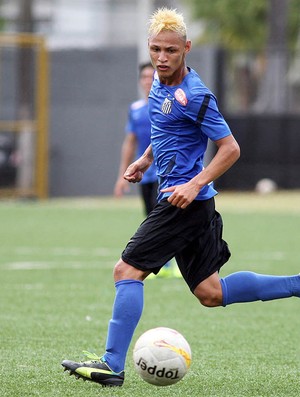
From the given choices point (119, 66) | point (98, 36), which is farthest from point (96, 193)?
point (98, 36)

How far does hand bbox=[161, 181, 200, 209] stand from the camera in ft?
20.1

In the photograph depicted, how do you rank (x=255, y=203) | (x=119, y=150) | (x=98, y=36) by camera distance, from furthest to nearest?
(x=98, y=36)
(x=119, y=150)
(x=255, y=203)

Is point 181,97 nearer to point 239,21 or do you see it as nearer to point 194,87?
point 194,87

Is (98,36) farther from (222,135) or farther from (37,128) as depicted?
(222,135)

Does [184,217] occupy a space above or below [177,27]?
below

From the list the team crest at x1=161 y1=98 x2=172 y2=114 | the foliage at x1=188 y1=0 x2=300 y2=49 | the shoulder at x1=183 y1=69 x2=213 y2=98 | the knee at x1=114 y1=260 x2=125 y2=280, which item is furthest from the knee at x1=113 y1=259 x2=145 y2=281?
the foliage at x1=188 y1=0 x2=300 y2=49

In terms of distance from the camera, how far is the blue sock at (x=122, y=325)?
623 centimetres

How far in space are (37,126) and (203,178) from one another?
18658 millimetres

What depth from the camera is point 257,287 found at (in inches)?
260

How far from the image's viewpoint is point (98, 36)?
191ft

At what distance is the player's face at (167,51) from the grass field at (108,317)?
1.80 metres

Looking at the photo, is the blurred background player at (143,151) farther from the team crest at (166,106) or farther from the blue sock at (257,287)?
the team crest at (166,106)

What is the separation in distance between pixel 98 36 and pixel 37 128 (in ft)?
113

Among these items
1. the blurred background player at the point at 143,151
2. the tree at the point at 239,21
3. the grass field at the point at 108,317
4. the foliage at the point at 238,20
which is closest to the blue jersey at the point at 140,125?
the blurred background player at the point at 143,151
